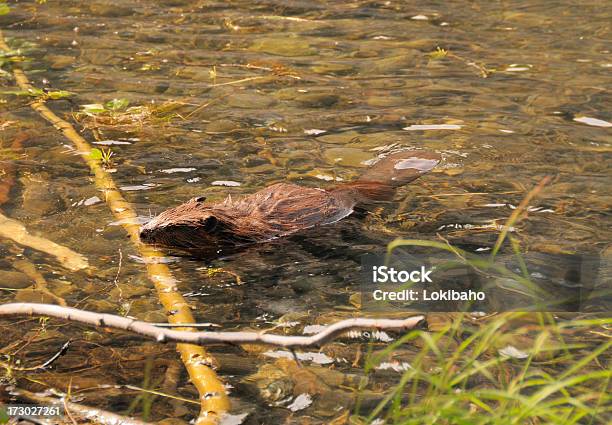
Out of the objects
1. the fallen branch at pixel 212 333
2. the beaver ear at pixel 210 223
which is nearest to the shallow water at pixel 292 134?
the beaver ear at pixel 210 223

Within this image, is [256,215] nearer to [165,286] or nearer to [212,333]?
[165,286]

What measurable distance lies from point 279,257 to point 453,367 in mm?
1446

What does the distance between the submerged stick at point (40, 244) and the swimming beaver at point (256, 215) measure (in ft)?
1.17

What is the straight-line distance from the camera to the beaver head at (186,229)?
4621 mm

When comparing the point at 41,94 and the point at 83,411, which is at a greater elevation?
the point at 41,94

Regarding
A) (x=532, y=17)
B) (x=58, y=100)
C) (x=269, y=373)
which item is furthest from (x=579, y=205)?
(x=532, y=17)

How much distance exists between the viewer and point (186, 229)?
4637 millimetres

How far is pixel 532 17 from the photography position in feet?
30.9

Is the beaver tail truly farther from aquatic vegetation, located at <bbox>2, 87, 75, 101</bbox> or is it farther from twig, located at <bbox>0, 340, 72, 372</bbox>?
aquatic vegetation, located at <bbox>2, 87, 75, 101</bbox>

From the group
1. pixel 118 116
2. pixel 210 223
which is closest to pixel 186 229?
pixel 210 223

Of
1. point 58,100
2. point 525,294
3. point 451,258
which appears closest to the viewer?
point 525,294

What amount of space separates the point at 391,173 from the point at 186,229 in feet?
4.78

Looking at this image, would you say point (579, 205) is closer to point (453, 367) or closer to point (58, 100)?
point (453, 367)

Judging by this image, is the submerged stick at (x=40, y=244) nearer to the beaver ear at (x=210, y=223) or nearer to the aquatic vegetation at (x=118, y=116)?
the beaver ear at (x=210, y=223)
